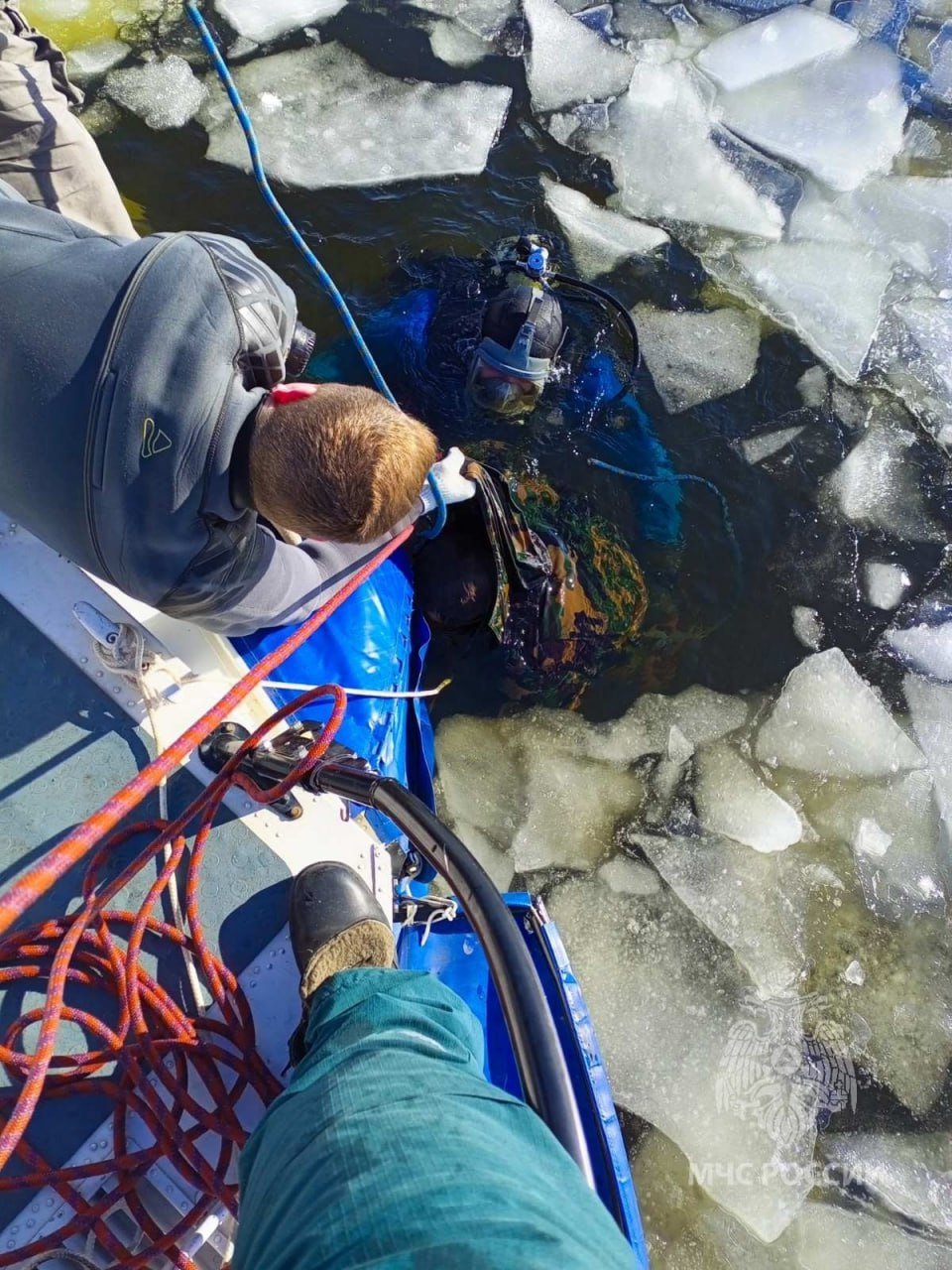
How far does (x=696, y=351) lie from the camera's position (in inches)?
127

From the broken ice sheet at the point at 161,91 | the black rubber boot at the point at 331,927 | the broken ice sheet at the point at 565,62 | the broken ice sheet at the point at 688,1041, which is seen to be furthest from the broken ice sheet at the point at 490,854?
the broken ice sheet at the point at 565,62

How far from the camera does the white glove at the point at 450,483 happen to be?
222 centimetres

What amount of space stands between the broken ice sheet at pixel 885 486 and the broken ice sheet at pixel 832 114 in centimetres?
132

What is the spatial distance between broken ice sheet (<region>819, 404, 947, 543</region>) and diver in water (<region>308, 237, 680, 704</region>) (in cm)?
66

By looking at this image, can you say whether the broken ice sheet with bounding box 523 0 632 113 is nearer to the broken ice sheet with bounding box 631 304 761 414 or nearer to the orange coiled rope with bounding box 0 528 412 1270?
the broken ice sheet with bounding box 631 304 761 414

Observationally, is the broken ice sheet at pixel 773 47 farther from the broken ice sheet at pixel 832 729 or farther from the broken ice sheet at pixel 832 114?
the broken ice sheet at pixel 832 729

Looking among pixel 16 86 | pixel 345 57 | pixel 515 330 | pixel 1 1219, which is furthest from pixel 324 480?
pixel 345 57

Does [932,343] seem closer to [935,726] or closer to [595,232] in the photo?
[595,232]

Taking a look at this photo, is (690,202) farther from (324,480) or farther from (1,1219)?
(1,1219)

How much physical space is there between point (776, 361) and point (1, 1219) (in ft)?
11.2

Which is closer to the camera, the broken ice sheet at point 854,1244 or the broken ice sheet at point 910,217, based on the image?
the broken ice sheet at point 854,1244

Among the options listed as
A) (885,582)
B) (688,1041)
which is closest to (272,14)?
(885,582)

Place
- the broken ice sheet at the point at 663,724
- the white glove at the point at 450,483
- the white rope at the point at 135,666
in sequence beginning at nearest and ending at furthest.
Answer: the white rope at the point at 135,666 → the white glove at the point at 450,483 → the broken ice sheet at the point at 663,724

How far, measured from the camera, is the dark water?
283 centimetres
